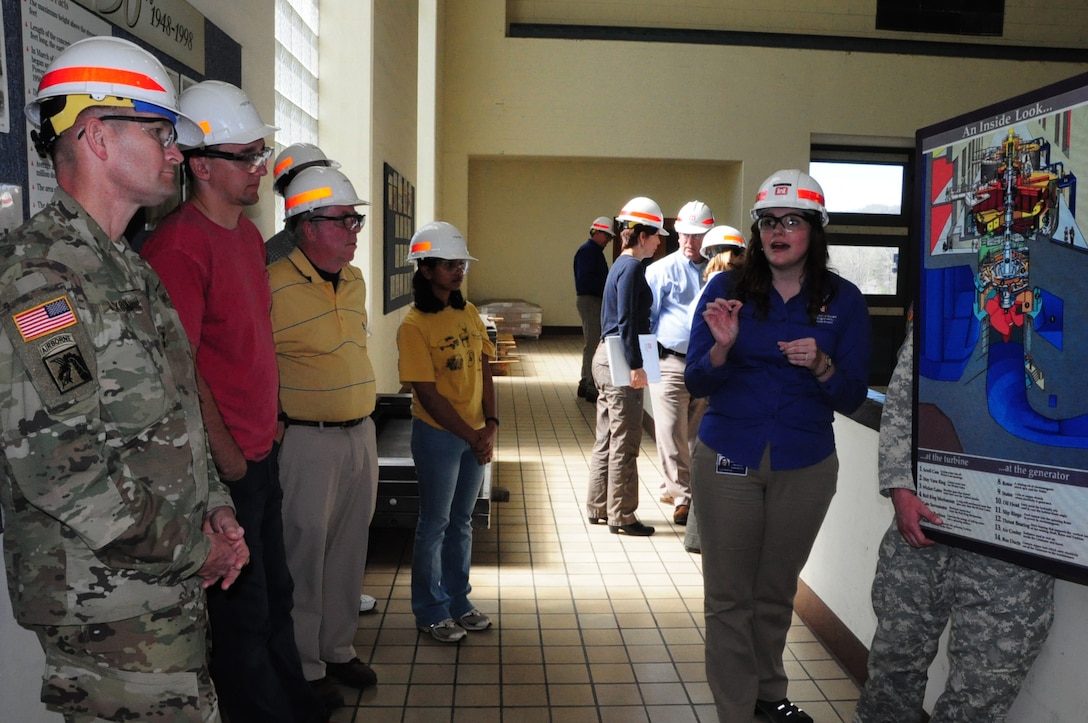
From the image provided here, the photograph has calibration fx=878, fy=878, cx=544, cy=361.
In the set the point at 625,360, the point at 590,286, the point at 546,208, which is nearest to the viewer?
the point at 625,360

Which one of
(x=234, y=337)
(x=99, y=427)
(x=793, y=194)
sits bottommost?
(x=99, y=427)

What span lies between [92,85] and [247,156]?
0.75 meters

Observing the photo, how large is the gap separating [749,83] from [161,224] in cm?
1296

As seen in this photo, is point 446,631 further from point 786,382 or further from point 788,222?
point 788,222

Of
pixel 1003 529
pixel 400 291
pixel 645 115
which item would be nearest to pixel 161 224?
pixel 1003 529

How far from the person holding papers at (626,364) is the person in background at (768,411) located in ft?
6.35

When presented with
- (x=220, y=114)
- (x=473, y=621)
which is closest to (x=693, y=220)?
(x=473, y=621)

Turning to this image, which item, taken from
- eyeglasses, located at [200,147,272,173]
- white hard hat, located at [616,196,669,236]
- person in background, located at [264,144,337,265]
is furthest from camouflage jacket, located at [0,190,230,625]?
white hard hat, located at [616,196,669,236]

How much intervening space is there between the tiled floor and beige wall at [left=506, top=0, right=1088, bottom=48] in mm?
11216

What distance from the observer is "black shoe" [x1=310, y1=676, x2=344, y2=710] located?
2.94m

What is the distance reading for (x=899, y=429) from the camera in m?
2.32

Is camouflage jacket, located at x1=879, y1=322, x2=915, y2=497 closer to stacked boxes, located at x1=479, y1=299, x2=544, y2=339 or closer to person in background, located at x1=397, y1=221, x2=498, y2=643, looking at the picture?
person in background, located at x1=397, y1=221, x2=498, y2=643

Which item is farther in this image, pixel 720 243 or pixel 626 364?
pixel 720 243

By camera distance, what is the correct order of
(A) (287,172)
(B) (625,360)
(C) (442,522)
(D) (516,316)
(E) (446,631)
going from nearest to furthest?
(A) (287,172) → (C) (442,522) → (E) (446,631) → (B) (625,360) → (D) (516,316)
